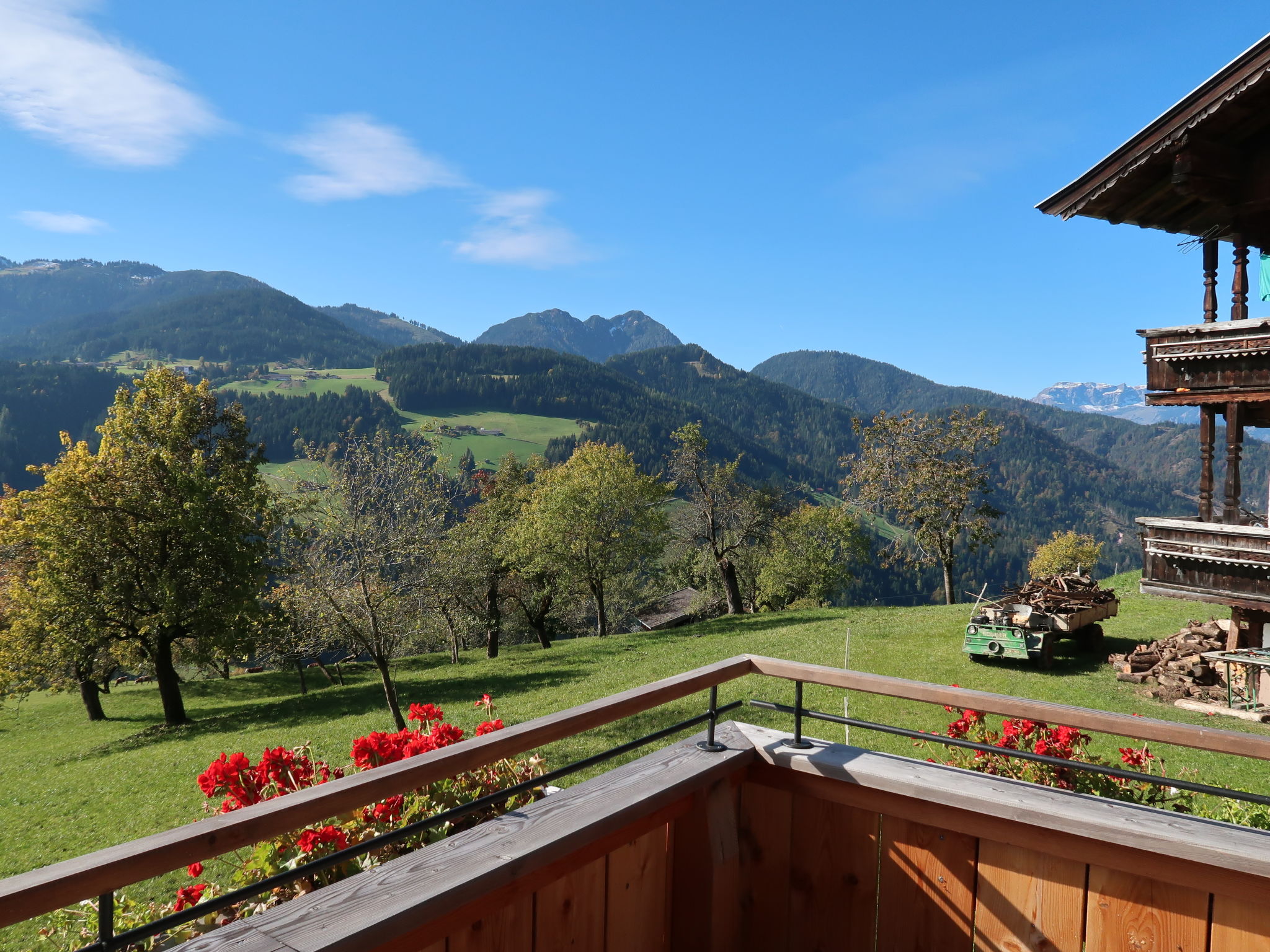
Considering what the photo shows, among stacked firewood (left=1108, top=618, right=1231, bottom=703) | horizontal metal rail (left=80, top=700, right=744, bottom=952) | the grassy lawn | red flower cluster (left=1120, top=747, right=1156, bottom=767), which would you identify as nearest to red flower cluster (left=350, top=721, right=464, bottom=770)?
horizontal metal rail (left=80, top=700, right=744, bottom=952)

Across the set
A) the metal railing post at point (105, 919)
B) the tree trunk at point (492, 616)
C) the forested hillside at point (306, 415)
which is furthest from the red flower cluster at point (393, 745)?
the forested hillside at point (306, 415)

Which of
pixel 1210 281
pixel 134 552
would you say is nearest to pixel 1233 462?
pixel 1210 281

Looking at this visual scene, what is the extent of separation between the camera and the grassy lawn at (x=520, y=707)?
39.8ft

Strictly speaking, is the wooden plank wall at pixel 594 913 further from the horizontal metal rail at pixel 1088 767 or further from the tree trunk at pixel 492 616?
the tree trunk at pixel 492 616

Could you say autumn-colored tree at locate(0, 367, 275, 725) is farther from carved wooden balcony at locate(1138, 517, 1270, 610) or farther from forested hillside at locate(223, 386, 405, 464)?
forested hillside at locate(223, 386, 405, 464)

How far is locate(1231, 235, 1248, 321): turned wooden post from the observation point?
31.1 feet

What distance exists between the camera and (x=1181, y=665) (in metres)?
13.3

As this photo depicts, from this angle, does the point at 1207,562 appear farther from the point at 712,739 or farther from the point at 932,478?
the point at 932,478

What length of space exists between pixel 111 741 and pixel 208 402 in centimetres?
1114

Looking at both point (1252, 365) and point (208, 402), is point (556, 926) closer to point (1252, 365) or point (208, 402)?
point (1252, 365)

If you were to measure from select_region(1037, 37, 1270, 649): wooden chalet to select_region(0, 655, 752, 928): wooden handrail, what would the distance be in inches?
389

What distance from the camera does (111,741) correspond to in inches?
816

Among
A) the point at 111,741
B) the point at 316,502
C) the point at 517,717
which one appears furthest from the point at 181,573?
the point at 517,717

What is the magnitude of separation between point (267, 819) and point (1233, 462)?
12007 millimetres
